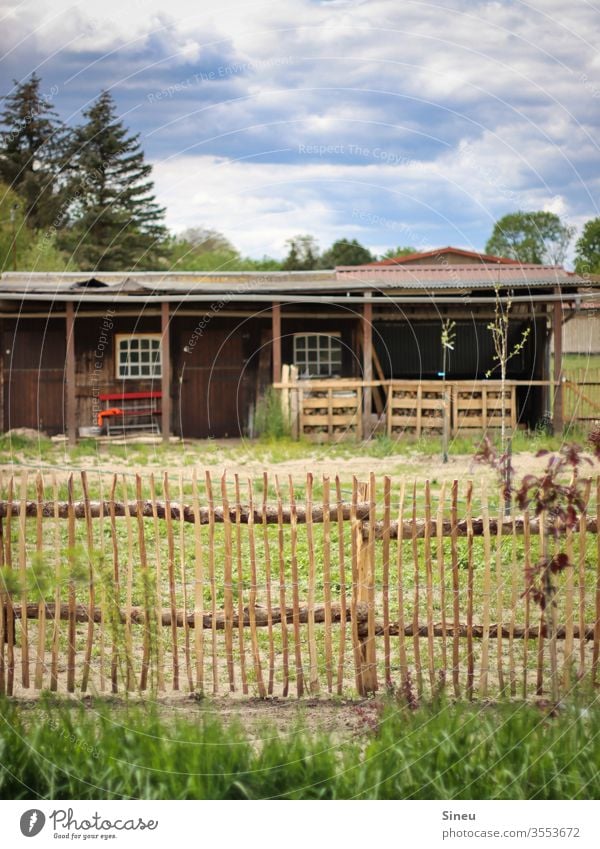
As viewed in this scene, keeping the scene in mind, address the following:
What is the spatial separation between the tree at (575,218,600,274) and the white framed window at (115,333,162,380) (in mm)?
11865

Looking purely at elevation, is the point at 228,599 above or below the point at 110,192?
below

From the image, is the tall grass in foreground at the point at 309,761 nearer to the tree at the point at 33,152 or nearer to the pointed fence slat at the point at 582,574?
the pointed fence slat at the point at 582,574

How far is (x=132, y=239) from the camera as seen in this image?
19.5 metres

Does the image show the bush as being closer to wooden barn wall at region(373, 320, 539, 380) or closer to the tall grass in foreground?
wooden barn wall at region(373, 320, 539, 380)

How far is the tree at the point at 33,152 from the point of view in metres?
5.62

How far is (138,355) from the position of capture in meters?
17.4

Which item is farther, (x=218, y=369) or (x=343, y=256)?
(x=218, y=369)

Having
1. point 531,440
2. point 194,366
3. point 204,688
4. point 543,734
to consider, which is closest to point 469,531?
point 543,734

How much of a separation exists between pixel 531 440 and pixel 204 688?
9.47 meters

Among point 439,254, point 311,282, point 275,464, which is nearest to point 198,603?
point 275,464

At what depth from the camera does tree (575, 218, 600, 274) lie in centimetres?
573

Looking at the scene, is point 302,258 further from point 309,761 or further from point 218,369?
point 309,761

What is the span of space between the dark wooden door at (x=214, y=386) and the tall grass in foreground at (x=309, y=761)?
12.7 m

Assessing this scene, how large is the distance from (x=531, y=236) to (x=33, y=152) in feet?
15.8
